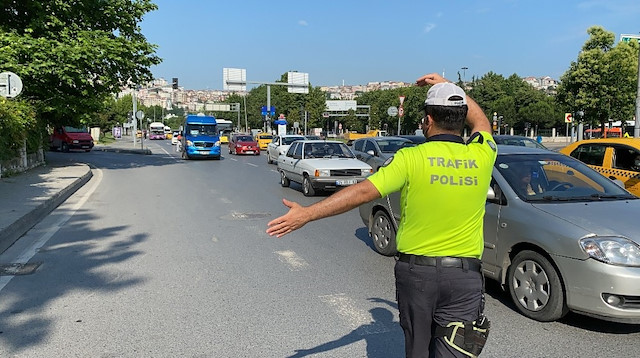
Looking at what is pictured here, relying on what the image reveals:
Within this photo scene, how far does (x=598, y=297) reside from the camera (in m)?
4.09

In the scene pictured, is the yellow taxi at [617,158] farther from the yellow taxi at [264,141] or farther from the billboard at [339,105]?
the billboard at [339,105]

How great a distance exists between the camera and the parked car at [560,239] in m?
4.08

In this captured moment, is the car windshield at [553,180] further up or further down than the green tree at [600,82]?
further down

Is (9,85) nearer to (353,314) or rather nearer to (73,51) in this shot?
(73,51)

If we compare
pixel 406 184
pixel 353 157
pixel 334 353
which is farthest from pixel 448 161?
pixel 353 157

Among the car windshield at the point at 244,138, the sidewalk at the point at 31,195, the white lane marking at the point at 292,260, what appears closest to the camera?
the white lane marking at the point at 292,260

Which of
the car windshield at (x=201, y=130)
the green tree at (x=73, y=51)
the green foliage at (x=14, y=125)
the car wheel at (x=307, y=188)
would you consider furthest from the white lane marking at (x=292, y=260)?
the car windshield at (x=201, y=130)

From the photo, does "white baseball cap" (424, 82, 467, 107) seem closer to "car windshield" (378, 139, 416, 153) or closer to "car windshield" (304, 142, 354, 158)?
"car windshield" (304, 142, 354, 158)

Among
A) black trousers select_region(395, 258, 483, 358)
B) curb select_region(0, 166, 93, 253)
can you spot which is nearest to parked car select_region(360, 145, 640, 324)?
black trousers select_region(395, 258, 483, 358)

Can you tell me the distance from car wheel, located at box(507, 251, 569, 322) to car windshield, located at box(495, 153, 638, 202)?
2.24ft

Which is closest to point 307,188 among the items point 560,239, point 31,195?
point 31,195

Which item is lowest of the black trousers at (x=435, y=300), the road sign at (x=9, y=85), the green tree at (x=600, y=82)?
the black trousers at (x=435, y=300)

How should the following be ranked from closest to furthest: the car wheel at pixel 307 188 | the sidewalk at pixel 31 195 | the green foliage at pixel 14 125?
the sidewalk at pixel 31 195, the car wheel at pixel 307 188, the green foliage at pixel 14 125

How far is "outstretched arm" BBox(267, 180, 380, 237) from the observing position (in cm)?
232
